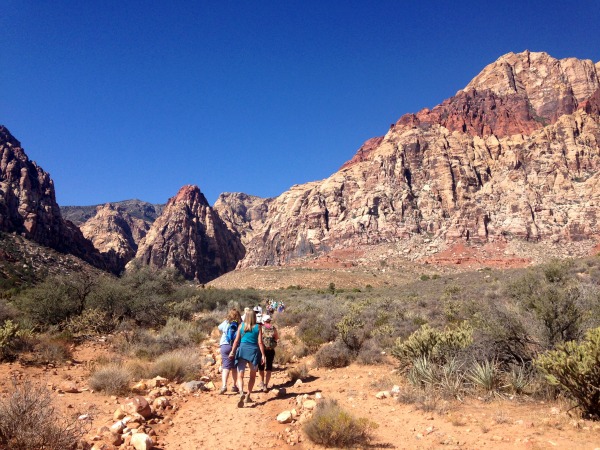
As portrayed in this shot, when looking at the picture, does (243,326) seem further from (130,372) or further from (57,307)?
(57,307)

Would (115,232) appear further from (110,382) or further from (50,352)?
(110,382)

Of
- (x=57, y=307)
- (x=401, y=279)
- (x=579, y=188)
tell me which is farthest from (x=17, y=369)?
(x=579, y=188)

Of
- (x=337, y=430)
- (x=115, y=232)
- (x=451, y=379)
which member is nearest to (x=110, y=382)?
(x=337, y=430)

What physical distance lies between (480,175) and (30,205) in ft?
320

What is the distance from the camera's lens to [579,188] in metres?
71.5

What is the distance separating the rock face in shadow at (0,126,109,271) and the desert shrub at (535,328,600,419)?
7638 centimetres

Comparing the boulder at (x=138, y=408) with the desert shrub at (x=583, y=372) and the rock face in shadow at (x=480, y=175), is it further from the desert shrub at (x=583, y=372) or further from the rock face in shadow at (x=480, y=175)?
the rock face in shadow at (x=480, y=175)

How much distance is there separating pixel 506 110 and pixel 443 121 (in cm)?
1531

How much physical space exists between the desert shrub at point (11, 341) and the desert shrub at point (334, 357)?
724 centimetres

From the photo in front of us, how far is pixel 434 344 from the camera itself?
24.5ft

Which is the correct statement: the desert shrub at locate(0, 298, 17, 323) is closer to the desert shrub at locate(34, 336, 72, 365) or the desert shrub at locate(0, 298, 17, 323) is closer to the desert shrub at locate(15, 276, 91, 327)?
the desert shrub at locate(15, 276, 91, 327)

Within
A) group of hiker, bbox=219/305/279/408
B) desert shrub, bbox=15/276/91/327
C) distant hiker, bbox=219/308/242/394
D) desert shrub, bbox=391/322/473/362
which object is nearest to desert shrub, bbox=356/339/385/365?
desert shrub, bbox=391/322/473/362

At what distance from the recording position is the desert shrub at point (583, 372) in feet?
14.9

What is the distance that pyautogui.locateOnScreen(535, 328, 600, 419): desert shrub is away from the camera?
179 inches
